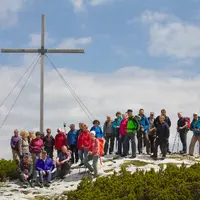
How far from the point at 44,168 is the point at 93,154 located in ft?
8.08

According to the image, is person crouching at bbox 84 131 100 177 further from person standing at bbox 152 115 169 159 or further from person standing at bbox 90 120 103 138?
person standing at bbox 152 115 169 159

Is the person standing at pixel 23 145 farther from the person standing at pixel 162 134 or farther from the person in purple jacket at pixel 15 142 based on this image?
the person standing at pixel 162 134

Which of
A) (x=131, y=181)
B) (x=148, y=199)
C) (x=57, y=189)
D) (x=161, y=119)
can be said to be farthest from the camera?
(x=161, y=119)

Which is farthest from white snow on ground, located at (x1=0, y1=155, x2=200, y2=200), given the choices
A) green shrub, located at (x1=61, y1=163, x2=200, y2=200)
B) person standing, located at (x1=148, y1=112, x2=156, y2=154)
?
green shrub, located at (x1=61, y1=163, x2=200, y2=200)

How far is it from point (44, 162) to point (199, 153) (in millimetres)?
7655

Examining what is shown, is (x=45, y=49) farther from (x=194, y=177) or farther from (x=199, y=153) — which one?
(x=194, y=177)

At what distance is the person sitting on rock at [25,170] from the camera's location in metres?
20.0

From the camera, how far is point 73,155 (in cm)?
2175

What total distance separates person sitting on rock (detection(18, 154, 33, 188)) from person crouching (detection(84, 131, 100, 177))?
2688mm

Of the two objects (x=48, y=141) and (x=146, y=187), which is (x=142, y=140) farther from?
(x=146, y=187)

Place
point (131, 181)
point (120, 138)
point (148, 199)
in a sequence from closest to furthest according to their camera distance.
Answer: point (148, 199), point (131, 181), point (120, 138)

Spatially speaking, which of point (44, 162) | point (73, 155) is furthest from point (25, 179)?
point (73, 155)

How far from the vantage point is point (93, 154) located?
18.8 m

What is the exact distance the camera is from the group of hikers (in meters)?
19.8
